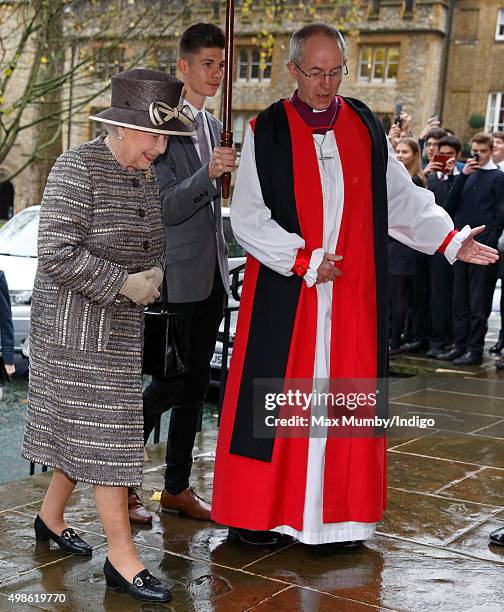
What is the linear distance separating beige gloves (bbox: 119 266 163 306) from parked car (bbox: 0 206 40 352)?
6244 millimetres

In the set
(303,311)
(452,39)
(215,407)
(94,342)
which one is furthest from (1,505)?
(452,39)

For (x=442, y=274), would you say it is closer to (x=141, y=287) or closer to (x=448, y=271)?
(x=448, y=271)

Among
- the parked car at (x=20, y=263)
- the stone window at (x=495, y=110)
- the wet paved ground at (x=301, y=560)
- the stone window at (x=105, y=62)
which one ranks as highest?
the stone window at (x=495, y=110)

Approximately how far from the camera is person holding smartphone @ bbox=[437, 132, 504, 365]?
10.1 m

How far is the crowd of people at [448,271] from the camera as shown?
10.1m

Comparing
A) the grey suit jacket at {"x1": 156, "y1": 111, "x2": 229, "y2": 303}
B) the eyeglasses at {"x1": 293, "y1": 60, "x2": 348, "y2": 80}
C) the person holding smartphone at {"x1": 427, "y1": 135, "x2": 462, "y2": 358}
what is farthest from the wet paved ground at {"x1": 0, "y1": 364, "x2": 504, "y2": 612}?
the person holding smartphone at {"x1": 427, "y1": 135, "x2": 462, "y2": 358}

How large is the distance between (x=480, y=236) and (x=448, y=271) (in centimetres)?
67

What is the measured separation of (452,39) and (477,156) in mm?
33106

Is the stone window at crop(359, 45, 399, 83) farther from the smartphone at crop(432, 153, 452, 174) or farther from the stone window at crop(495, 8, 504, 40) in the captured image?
the smartphone at crop(432, 153, 452, 174)

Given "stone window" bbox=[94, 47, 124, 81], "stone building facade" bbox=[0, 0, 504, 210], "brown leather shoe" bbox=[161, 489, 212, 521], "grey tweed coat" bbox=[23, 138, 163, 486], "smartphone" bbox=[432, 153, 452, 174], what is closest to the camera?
"grey tweed coat" bbox=[23, 138, 163, 486]

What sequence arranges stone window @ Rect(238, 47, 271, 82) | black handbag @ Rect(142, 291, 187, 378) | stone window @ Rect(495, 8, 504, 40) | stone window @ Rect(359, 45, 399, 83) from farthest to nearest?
stone window @ Rect(238, 47, 271, 82)
stone window @ Rect(359, 45, 399, 83)
stone window @ Rect(495, 8, 504, 40)
black handbag @ Rect(142, 291, 187, 378)

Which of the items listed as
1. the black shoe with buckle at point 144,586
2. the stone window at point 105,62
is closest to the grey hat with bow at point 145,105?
the black shoe with buckle at point 144,586

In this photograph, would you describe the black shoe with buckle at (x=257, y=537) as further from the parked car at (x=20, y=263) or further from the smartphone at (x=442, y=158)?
the smartphone at (x=442, y=158)

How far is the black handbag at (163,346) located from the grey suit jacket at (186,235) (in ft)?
1.45
